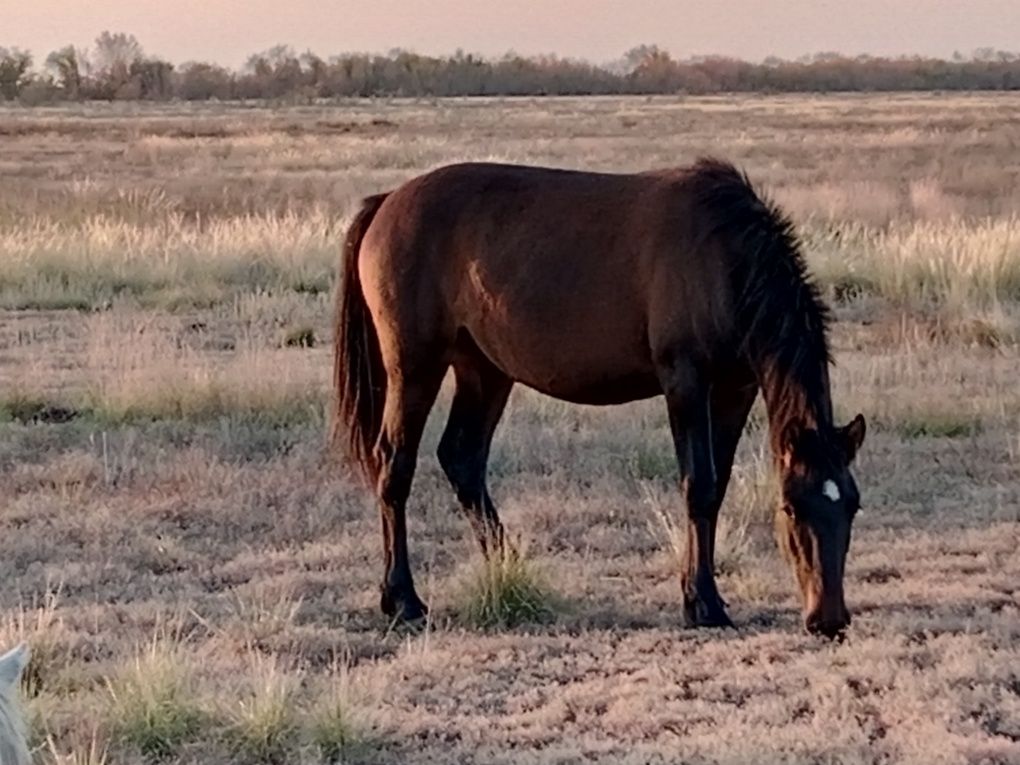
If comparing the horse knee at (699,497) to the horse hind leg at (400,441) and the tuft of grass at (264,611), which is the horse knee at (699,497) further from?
the tuft of grass at (264,611)

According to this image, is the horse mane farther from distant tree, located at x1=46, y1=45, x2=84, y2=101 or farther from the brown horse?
distant tree, located at x1=46, y1=45, x2=84, y2=101

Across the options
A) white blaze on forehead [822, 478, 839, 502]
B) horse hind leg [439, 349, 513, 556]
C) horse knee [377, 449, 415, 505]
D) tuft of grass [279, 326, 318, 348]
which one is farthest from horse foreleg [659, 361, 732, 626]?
tuft of grass [279, 326, 318, 348]

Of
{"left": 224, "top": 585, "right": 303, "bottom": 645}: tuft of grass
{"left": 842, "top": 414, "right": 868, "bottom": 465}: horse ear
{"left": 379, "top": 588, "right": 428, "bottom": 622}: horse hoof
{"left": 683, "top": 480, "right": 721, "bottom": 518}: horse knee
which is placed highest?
{"left": 842, "top": 414, "right": 868, "bottom": 465}: horse ear

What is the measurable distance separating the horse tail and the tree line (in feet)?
249

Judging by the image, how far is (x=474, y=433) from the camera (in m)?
7.05

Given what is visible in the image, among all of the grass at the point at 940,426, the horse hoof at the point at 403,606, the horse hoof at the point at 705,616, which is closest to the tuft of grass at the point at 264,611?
the horse hoof at the point at 403,606

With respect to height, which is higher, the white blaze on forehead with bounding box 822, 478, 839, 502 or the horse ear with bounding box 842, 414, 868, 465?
the horse ear with bounding box 842, 414, 868, 465

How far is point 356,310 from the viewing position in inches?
278

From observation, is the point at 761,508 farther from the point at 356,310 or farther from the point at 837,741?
the point at 837,741

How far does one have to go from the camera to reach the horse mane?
226 inches

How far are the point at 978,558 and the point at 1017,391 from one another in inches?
131

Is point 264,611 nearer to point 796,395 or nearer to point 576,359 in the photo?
point 576,359

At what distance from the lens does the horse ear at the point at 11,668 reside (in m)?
2.55

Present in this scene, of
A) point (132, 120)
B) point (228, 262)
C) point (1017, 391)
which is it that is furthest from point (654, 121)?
point (1017, 391)
